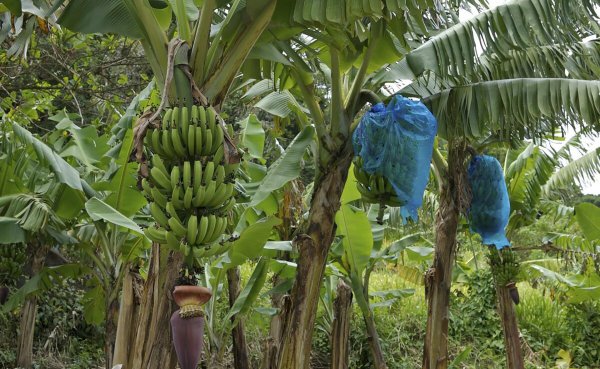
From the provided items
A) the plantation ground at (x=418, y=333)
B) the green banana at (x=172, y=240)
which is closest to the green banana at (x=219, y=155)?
the green banana at (x=172, y=240)

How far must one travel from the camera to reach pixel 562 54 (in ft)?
13.1

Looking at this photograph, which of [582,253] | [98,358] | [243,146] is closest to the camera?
[243,146]

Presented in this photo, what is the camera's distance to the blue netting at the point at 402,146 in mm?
3213

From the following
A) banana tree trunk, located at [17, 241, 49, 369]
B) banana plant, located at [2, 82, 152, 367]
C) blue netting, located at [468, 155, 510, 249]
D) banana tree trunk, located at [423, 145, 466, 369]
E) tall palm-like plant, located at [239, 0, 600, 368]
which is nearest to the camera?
tall palm-like plant, located at [239, 0, 600, 368]

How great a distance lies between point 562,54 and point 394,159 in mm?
1519

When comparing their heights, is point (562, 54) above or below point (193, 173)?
above

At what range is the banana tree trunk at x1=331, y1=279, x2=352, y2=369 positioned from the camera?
14.8ft

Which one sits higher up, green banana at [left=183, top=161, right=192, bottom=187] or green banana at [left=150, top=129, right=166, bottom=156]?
green banana at [left=150, top=129, right=166, bottom=156]

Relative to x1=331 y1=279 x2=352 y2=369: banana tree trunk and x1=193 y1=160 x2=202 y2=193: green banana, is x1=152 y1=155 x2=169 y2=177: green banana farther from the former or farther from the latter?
x1=331 y1=279 x2=352 y2=369: banana tree trunk

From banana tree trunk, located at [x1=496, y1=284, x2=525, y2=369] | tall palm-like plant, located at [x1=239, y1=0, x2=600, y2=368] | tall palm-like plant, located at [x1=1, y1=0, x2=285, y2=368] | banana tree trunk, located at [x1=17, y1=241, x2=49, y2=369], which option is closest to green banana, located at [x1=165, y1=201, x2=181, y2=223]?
tall palm-like plant, located at [x1=1, y1=0, x2=285, y2=368]

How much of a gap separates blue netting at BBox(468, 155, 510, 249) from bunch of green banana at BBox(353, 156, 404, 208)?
3.81ft

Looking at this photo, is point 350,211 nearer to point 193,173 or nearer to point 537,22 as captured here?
point 537,22

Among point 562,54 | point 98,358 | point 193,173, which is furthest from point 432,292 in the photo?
point 98,358

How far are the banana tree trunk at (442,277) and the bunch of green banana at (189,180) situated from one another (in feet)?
7.51
